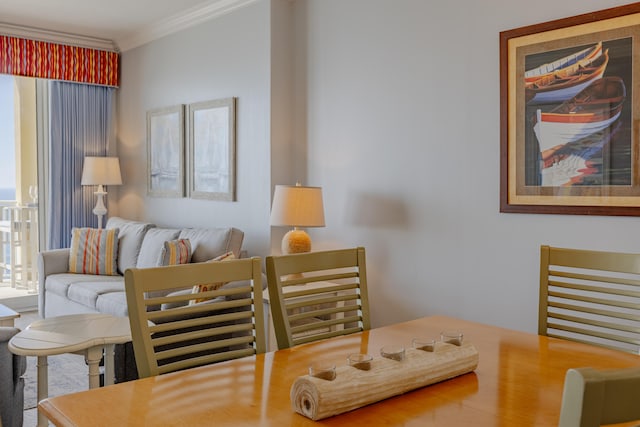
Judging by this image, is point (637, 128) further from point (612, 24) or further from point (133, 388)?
point (133, 388)

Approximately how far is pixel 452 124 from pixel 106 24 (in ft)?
12.0

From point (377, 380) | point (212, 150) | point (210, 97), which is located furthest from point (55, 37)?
point (377, 380)

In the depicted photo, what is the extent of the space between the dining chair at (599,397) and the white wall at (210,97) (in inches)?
148

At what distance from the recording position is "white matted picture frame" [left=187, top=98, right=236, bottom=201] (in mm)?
4777

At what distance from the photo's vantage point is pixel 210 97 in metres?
5.04

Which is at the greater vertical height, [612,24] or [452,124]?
[612,24]

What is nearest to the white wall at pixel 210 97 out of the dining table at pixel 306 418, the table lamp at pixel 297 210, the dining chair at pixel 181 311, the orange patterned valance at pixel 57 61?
the orange patterned valance at pixel 57 61

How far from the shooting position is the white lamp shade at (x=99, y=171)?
580 cm

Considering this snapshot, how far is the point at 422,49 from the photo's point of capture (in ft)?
11.9

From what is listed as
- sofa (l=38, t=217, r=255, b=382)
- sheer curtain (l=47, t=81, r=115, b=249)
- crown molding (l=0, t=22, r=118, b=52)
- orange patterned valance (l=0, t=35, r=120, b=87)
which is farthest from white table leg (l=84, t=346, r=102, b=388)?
crown molding (l=0, t=22, r=118, b=52)

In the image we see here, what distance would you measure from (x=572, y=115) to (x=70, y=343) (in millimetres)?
2574

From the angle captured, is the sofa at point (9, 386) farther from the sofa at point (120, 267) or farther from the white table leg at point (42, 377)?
the sofa at point (120, 267)

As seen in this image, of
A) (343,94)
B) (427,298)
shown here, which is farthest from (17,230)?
(427,298)

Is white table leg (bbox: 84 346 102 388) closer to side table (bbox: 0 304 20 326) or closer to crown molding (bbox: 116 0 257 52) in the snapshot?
side table (bbox: 0 304 20 326)
